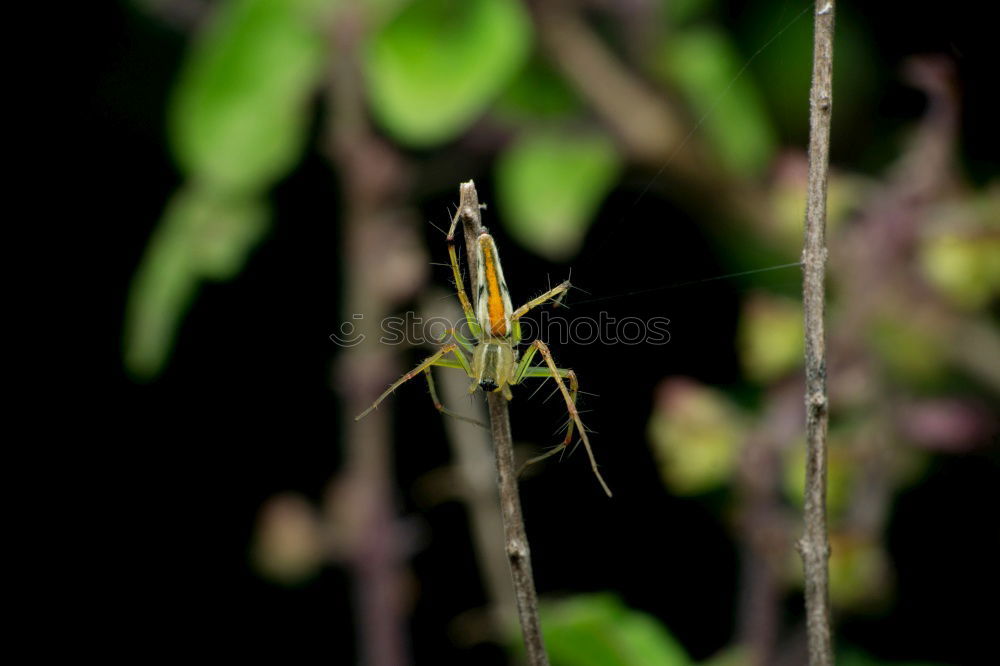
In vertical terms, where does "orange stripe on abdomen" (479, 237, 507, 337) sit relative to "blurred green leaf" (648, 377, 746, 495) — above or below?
above

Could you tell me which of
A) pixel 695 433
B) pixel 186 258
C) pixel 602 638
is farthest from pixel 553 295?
pixel 186 258

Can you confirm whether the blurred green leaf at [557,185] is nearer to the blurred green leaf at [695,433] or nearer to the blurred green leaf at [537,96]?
the blurred green leaf at [537,96]

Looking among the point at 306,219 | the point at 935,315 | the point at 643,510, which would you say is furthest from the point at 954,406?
the point at 306,219

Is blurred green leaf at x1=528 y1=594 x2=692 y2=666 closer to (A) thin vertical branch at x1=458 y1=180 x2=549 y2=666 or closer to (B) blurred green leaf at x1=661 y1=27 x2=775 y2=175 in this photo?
(A) thin vertical branch at x1=458 y1=180 x2=549 y2=666


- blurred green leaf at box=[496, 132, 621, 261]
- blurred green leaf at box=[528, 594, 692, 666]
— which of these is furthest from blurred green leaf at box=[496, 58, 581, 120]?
blurred green leaf at box=[528, 594, 692, 666]

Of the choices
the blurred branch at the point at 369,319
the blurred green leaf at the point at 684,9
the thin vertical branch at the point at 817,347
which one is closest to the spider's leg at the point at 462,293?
the thin vertical branch at the point at 817,347

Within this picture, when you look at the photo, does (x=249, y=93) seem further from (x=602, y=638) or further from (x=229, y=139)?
(x=602, y=638)
